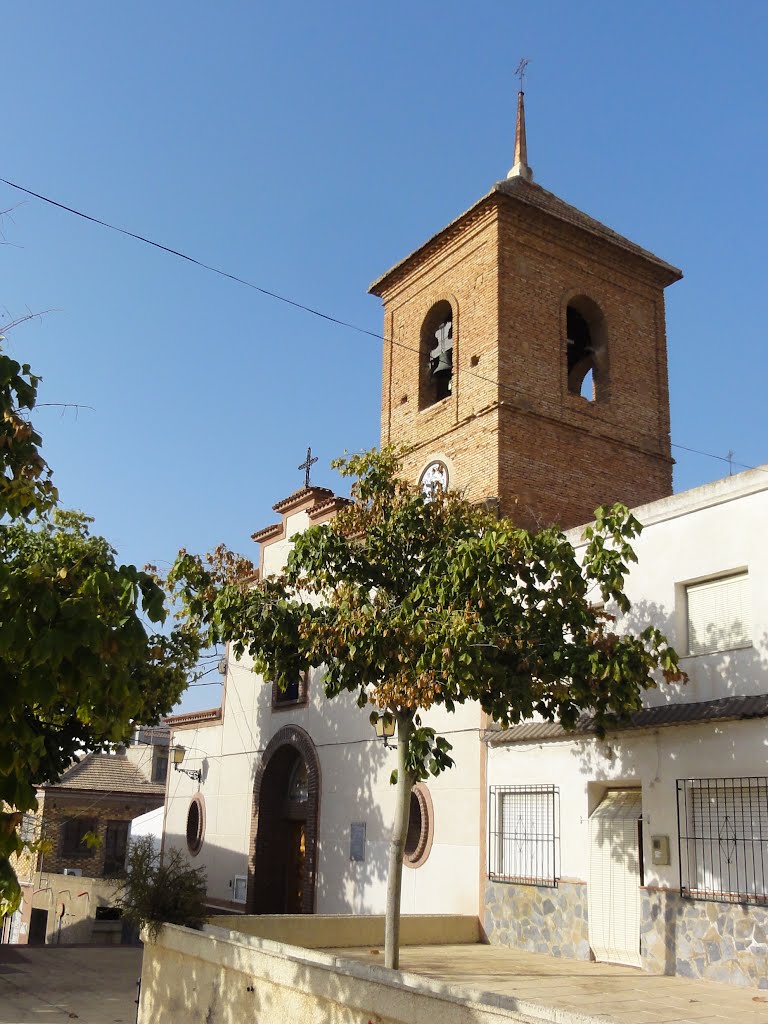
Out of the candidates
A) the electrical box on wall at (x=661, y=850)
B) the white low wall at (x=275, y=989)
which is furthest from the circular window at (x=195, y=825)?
the electrical box on wall at (x=661, y=850)

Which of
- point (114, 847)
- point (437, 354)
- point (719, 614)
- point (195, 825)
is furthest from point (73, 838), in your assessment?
point (719, 614)

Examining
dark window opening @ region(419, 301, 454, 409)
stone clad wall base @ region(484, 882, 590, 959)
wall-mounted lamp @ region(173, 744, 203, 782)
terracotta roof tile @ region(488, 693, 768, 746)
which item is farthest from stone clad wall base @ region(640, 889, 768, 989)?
wall-mounted lamp @ region(173, 744, 203, 782)

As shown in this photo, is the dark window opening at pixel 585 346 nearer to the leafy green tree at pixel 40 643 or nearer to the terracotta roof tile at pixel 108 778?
the leafy green tree at pixel 40 643

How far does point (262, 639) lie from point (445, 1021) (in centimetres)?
491

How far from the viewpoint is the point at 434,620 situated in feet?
34.4

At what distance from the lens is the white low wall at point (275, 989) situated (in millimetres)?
8453

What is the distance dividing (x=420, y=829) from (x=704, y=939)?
590cm

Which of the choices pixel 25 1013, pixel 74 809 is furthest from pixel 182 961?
pixel 74 809

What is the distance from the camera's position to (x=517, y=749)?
14.4 m

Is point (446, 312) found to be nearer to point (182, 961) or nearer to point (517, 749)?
point (517, 749)

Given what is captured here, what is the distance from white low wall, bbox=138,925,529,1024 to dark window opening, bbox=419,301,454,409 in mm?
11811

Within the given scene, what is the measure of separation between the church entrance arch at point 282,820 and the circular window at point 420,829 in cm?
330

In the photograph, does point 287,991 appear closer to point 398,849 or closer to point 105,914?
point 398,849

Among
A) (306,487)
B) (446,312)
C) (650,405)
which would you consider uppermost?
(446,312)
